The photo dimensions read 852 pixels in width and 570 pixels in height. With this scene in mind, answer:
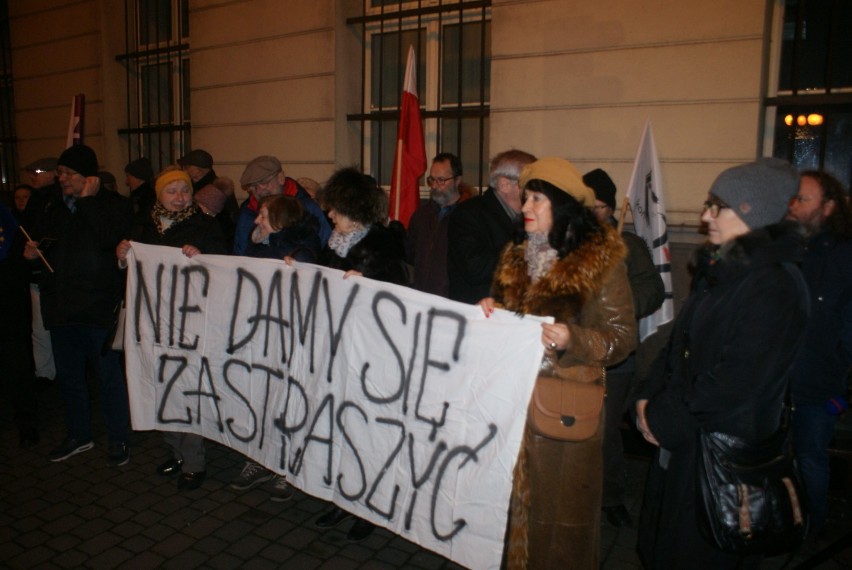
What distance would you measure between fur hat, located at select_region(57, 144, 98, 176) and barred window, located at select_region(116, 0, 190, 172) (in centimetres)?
518

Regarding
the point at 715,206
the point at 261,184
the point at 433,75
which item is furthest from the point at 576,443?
the point at 433,75

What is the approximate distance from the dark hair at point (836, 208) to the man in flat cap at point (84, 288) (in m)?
4.28

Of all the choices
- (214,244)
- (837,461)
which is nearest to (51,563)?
(214,244)

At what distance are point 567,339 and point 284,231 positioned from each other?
6.83 ft

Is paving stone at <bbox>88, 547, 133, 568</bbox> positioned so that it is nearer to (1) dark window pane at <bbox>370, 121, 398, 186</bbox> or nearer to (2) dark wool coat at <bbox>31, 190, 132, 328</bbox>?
(2) dark wool coat at <bbox>31, 190, 132, 328</bbox>

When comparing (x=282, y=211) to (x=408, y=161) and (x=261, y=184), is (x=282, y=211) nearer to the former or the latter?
(x=261, y=184)

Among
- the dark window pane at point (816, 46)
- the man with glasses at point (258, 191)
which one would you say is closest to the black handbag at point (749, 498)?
the man with glasses at point (258, 191)

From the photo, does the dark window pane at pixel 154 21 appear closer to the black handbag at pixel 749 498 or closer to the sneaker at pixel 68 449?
the sneaker at pixel 68 449

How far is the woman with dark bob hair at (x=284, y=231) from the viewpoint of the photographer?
3.84 m

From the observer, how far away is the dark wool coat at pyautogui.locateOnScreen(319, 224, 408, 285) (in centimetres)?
349

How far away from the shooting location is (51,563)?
3203 millimetres

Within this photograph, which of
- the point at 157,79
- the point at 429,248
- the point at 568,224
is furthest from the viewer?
the point at 157,79

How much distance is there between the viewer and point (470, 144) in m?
6.84

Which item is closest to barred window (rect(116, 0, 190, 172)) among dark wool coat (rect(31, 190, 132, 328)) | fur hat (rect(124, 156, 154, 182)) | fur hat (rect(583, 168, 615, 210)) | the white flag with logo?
fur hat (rect(124, 156, 154, 182))
